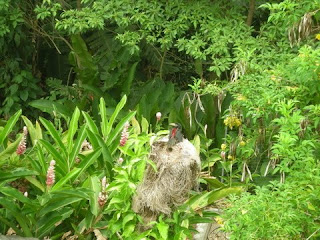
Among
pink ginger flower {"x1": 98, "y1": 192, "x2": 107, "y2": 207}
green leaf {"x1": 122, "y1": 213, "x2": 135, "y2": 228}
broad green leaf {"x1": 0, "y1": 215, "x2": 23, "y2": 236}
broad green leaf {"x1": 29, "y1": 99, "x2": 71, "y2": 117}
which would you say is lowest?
broad green leaf {"x1": 0, "y1": 215, "x2": 23, "y2": 236}

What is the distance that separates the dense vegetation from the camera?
14.6ft

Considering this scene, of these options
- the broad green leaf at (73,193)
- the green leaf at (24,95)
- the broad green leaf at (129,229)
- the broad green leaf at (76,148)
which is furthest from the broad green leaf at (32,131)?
the green leaf at (24,95)

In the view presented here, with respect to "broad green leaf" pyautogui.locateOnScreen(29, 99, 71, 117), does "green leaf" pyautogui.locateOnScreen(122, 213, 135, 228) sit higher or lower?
higher

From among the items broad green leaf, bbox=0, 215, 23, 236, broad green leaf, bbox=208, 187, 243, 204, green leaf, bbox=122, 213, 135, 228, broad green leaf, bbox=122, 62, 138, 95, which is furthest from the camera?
broad green leaf, bbox=122, 62, 138, 95

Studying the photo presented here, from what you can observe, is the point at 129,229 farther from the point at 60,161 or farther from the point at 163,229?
the point at 60,161

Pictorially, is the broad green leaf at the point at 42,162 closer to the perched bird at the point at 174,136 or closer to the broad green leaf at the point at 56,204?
the broad green leaf at the point at 56,204

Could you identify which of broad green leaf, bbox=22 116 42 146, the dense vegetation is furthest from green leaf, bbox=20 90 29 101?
broad green leaf, bbox=22 116 42 146

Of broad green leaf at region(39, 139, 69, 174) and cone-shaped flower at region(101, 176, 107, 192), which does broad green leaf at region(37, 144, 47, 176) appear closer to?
broad green leaf at region(39, 139, 69, 174)

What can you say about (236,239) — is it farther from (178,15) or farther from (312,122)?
(178,15)

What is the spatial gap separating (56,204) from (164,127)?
2916 mm

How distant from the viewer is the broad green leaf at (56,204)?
5.30 m

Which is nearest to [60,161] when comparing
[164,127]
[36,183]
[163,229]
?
[36,183]

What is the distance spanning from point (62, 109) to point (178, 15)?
5.67 ft

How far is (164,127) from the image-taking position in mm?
8086
